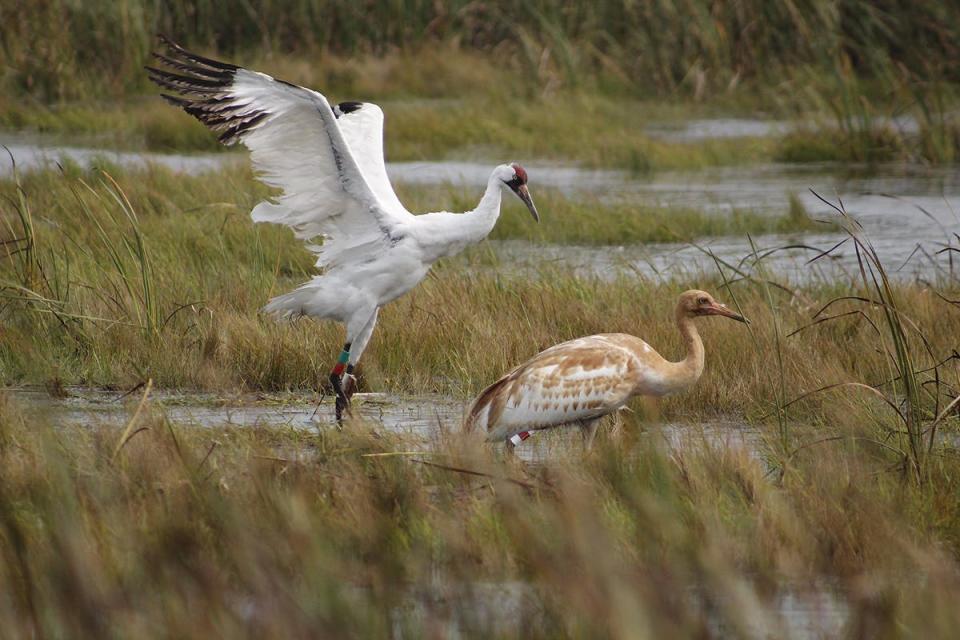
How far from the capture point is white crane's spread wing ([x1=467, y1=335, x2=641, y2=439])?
238 inches

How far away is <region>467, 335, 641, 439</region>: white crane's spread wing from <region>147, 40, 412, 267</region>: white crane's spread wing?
1.27 m

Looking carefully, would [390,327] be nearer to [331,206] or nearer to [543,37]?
[331,206]

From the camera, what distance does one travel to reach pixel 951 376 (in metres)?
6.64

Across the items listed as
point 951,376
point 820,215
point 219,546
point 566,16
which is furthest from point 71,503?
point 566,16

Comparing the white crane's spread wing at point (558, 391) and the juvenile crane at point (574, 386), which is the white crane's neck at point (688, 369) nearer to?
the juvenile crane at point (574, 386)

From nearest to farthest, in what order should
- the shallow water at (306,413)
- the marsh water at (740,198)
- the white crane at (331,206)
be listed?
the shallow water at (306,413)
the white crane at (331,206)
the marsh water at (740,198)

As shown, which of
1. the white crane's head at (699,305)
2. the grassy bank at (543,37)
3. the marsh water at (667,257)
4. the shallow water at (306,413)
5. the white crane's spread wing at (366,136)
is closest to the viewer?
the marsh water at (667,257)

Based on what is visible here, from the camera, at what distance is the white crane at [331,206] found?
6766 mm

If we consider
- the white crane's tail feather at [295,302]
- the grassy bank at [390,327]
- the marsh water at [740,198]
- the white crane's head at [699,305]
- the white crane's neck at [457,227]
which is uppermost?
the white crane's neck at [457,227]

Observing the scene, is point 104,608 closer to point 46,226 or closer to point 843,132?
point 46,226

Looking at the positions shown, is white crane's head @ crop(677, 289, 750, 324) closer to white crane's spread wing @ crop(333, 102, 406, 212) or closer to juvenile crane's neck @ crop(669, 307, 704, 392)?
juvenile crane's neck @ crop(669, 307, 704, 392)

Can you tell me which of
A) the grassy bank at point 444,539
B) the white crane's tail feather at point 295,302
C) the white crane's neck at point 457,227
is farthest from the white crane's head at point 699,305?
the white crane's tail feather at point 295,302

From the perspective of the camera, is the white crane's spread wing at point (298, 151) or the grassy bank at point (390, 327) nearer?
the white crane's spread wing at point (298, 151)

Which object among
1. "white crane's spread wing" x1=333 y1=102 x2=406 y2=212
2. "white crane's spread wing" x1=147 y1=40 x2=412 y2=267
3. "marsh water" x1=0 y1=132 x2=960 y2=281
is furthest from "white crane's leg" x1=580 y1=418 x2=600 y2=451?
"marsh water" x1=0 y1=132 x2=960 y2=281
